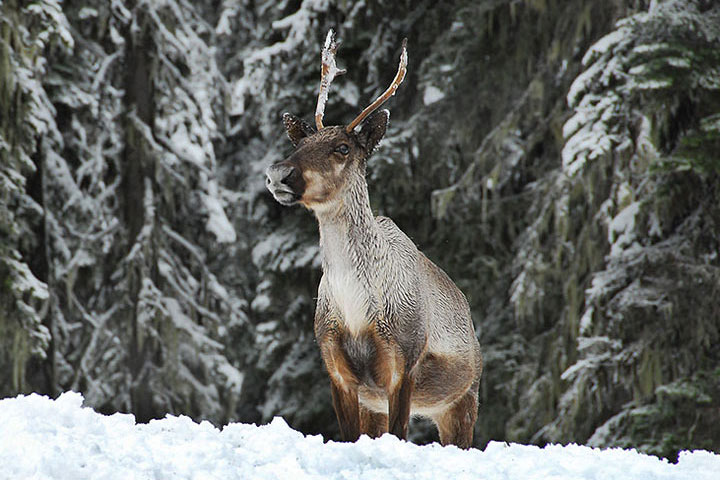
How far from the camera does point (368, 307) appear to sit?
5.26 m

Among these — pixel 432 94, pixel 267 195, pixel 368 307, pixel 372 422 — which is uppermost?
pixel 432 94

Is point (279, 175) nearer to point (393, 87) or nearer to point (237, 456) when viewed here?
point (393, 87)

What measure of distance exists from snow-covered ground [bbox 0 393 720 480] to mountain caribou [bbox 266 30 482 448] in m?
0.51

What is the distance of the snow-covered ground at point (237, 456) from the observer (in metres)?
3.98

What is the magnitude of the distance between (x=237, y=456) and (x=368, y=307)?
1156 mm

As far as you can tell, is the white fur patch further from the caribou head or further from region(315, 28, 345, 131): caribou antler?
region(315, 28, 345, 131): caribou antler

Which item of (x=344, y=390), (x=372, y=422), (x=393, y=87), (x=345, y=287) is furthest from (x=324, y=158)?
(x=372, y=422)

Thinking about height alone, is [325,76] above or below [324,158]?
above

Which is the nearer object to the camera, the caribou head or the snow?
the caribou head

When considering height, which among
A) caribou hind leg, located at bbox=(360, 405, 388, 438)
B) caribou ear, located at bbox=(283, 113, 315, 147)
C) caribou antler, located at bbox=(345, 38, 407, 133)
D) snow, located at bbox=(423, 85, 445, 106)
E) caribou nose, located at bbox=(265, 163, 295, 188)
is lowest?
caribou hind leg, located at bbox=(360, 405, 388, 438)

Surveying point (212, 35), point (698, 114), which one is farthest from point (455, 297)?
point (212, 35)

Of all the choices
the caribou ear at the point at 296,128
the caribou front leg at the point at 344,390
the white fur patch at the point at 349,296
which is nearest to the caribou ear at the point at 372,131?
the caribou ear at the point at 296,128

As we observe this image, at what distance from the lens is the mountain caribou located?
522 cm

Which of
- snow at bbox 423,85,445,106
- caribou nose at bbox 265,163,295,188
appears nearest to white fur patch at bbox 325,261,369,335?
caribou nose at bbox 265,163,295,188
